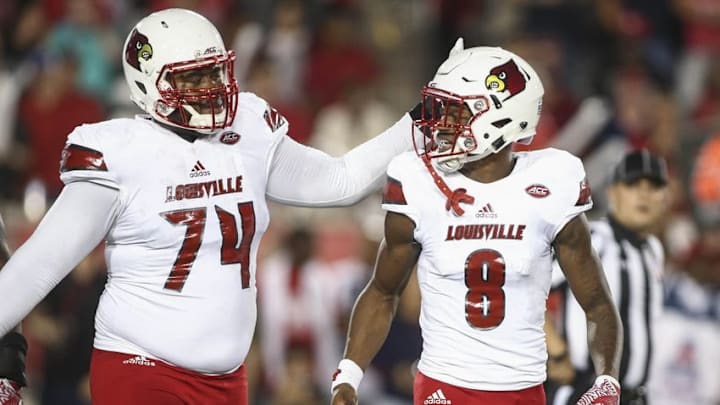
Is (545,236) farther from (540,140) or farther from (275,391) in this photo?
(540,140)

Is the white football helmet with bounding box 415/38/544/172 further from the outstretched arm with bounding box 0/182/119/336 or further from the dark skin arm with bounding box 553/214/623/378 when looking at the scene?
the outstretched arm with bounding box 0/182/119/336

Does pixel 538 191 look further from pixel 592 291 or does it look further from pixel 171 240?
pixel 171 240

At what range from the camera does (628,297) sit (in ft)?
19.4

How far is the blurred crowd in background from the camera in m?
8.72

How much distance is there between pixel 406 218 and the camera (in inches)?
184

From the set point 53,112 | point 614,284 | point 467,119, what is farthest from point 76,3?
point 467,119

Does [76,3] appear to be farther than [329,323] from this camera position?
Yes

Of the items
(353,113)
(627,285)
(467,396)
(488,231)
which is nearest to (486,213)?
(488,231)

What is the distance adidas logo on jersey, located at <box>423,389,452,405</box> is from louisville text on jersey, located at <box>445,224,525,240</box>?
478mm

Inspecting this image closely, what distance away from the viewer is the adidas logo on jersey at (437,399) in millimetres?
4594

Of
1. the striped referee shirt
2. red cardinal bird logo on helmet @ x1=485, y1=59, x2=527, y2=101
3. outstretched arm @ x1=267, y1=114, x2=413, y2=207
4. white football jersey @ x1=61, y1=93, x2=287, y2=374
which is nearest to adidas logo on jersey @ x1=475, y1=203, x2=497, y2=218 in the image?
red cardinal bird logo on helmet @ x1=485, y1=59, x2=527, y2=101

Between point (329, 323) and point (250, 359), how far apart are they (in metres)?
0.58

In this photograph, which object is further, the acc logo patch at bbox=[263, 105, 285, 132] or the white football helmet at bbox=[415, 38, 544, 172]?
the acc logo patch at bbox=[263, 105, 285, 132]

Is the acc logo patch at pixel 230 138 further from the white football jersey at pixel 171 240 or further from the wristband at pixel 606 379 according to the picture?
the wristband at pixel 606 379
